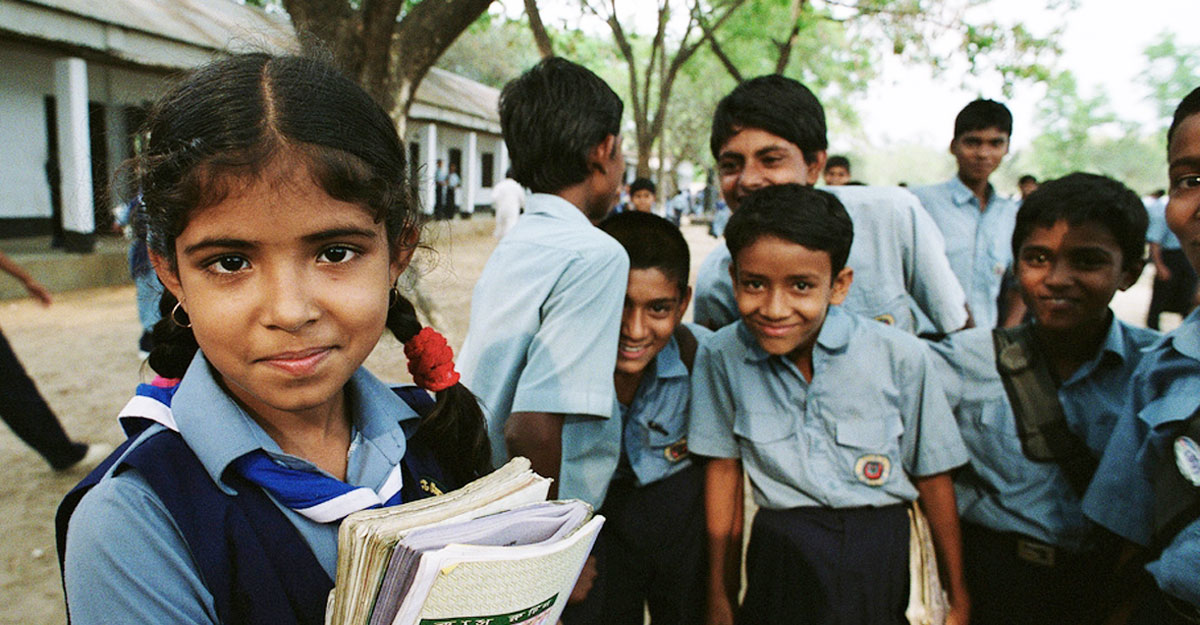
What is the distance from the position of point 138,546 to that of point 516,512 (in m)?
0.43

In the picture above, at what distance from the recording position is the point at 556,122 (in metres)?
1.69

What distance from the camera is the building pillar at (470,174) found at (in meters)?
18.2

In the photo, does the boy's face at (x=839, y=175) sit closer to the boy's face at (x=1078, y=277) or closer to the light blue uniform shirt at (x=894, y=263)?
the light blue uniform shirt at (x=894, y=263)

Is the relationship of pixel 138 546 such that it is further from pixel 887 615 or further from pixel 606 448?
pixel 887 615

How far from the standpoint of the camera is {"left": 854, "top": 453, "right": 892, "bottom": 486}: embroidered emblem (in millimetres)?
1679

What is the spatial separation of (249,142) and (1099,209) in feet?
6.32

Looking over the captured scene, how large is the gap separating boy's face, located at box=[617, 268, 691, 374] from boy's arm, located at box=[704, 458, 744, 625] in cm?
32

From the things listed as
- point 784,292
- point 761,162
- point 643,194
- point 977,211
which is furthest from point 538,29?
point 784,292

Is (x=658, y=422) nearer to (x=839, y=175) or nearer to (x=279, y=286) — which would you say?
(x=279, y=286)

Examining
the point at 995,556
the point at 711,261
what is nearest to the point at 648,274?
the point at 711,261

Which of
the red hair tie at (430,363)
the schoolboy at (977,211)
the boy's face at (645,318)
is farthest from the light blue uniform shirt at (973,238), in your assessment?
the red hair tie at (430,363)

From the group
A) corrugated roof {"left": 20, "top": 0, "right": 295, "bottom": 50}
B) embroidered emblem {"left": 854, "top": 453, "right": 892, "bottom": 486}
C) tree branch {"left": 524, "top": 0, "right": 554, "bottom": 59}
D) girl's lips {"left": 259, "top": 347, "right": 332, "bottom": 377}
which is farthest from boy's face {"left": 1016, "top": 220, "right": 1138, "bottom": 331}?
corrugated roof {"left": 20, "top": 0, "right": 295, "bottom": 50}

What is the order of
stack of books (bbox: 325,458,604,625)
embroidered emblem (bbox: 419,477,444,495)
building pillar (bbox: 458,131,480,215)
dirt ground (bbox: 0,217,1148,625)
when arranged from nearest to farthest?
stack of books (bbox: 325,458,604,625), embroidered emblem (bbox: 419,477,444,495), dirt ground (bbox: 0,217,1148,625), building pillar (bbox: 458,131,480,215)

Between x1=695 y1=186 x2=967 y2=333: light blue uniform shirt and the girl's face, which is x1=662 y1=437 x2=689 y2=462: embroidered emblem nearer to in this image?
x1=695 y1=186 x2=967 y2=333: light blue uniform shirt
